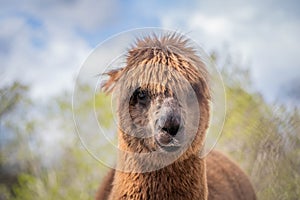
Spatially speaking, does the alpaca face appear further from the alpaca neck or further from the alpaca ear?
the alpaca ear

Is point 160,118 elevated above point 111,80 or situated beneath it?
situated beneath

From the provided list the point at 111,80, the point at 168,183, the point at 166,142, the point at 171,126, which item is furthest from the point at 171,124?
the point at 111,80

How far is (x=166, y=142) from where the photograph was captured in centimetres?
478

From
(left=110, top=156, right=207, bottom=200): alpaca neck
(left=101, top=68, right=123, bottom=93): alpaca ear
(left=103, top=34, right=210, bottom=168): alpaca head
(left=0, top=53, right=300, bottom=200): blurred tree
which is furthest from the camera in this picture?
(left=0, top=53, right=300, bottom=200): blurred tree

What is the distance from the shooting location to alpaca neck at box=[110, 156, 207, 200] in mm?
4926

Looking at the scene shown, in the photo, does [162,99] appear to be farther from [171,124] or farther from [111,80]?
[111,80]

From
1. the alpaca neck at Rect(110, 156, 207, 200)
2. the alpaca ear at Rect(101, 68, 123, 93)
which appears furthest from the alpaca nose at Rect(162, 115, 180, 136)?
the alpaca ear at Rect(101, 68, 123, 93)

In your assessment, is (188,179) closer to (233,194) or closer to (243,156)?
(233,194)

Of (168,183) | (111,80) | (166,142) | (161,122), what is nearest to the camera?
(161,122)

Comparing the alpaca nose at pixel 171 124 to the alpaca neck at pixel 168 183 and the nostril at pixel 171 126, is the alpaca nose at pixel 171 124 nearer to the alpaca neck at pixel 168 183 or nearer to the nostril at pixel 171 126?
the nostril at pixel 171 126

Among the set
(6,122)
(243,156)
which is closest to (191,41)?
(243,156)

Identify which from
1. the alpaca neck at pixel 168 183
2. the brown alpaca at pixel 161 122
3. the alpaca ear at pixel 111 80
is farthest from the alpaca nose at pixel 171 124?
the alpaca ear at pixel 111 80

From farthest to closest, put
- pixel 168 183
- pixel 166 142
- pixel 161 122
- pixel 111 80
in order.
→ pixel 111 80 < pixel 168 183 < pixel 166 142 < pixel 161 122

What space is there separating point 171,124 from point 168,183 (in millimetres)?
575
